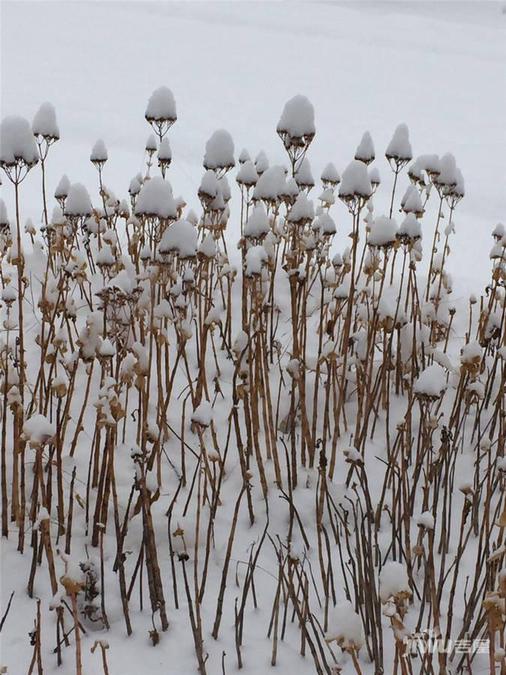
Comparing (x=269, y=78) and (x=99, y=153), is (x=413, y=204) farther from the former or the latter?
(x=269, y=78)

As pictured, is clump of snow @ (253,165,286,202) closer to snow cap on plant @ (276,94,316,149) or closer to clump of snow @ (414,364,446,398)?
A: snow cap on plant @ (276,94,316,149)

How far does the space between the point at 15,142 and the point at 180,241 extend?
16.8 inches

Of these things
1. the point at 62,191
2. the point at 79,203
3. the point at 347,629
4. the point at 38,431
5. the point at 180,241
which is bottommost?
the point at 347,629

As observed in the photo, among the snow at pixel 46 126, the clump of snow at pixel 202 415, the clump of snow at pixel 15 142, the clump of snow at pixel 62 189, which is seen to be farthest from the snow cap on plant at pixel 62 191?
the clump of snow at pixel 202 415

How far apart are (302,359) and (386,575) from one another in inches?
43.9

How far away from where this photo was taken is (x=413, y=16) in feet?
40.1

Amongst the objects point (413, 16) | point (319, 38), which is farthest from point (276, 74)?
point (413, 16)

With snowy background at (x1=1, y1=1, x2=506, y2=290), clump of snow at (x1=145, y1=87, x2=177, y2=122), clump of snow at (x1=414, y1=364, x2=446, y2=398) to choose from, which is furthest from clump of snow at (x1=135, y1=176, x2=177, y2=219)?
snowy background at (x1=1, y1=1, x2=506, y2=290)

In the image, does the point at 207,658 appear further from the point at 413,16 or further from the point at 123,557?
the point at 413,16

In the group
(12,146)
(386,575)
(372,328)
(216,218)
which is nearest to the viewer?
(386,575)

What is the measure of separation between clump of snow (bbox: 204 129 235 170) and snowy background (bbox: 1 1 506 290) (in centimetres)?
193

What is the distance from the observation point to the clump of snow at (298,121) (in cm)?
189

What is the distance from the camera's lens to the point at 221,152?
1.97 meters

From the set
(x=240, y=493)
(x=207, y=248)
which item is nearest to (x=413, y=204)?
(x=207, y=248)
